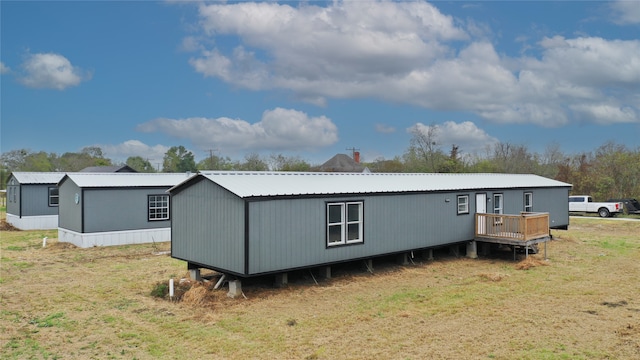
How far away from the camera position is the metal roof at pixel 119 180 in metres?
21.5

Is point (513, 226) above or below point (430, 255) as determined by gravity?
above

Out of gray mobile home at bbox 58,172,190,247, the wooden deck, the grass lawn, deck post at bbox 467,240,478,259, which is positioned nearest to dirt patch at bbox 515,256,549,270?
the grass lawn

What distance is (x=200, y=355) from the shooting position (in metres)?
8.29

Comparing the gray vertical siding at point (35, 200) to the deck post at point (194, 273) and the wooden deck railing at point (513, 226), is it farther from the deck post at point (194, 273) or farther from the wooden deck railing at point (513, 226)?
the wooden deck railing at point (513, 226)

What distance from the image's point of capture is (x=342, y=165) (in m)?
65.0

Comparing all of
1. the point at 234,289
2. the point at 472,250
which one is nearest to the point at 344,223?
the point at 234,289

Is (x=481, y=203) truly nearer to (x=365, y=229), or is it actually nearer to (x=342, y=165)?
(x=365, y=229)

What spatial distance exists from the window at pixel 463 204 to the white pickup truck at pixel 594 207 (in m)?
22.0

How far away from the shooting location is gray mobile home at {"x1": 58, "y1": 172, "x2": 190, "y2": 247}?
2102cm

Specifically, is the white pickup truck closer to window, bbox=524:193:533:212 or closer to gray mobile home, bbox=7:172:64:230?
window, bbox=524:193:533:212

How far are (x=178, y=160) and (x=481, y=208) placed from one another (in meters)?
68.7

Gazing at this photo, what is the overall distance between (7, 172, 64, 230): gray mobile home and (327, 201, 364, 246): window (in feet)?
72.3

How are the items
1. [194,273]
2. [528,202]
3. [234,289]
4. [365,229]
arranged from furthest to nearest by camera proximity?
[528,202]
[365,229]
[194,273]
[234,289]

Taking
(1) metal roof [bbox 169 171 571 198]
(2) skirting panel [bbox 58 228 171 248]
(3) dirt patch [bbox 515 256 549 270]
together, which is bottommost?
(3) dirt patch [bbox 515 256 549 270]
